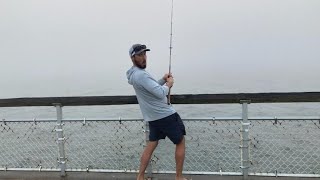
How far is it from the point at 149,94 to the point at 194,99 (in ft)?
1.91

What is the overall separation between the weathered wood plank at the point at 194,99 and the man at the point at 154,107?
0.31m

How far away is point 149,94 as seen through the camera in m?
4.12

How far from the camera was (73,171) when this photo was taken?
5000 mm

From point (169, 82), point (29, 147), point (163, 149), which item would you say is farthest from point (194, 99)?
point (29, 147)

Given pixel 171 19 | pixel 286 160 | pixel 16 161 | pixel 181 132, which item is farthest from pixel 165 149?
pixel 181 132

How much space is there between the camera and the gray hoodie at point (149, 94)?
13.1ft

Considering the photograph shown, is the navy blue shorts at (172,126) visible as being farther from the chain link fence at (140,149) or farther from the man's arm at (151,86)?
the chain link fence at (140,149)

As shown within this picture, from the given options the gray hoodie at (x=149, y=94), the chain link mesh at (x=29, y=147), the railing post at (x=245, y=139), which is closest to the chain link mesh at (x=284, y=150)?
the chain link mesh at (x=29, y=147)

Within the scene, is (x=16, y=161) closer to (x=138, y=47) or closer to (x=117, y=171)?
(x=117, y=171)

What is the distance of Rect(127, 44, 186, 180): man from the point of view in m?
4.02

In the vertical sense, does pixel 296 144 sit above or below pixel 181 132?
below

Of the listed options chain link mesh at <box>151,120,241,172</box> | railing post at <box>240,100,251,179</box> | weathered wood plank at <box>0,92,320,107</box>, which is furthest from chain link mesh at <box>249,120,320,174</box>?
weathered wood plank at <box>0,92,320,107</box>

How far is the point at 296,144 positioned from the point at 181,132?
8778 mm

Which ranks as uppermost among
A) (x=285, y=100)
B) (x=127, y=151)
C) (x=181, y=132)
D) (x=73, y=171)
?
(x=285, y=100)
